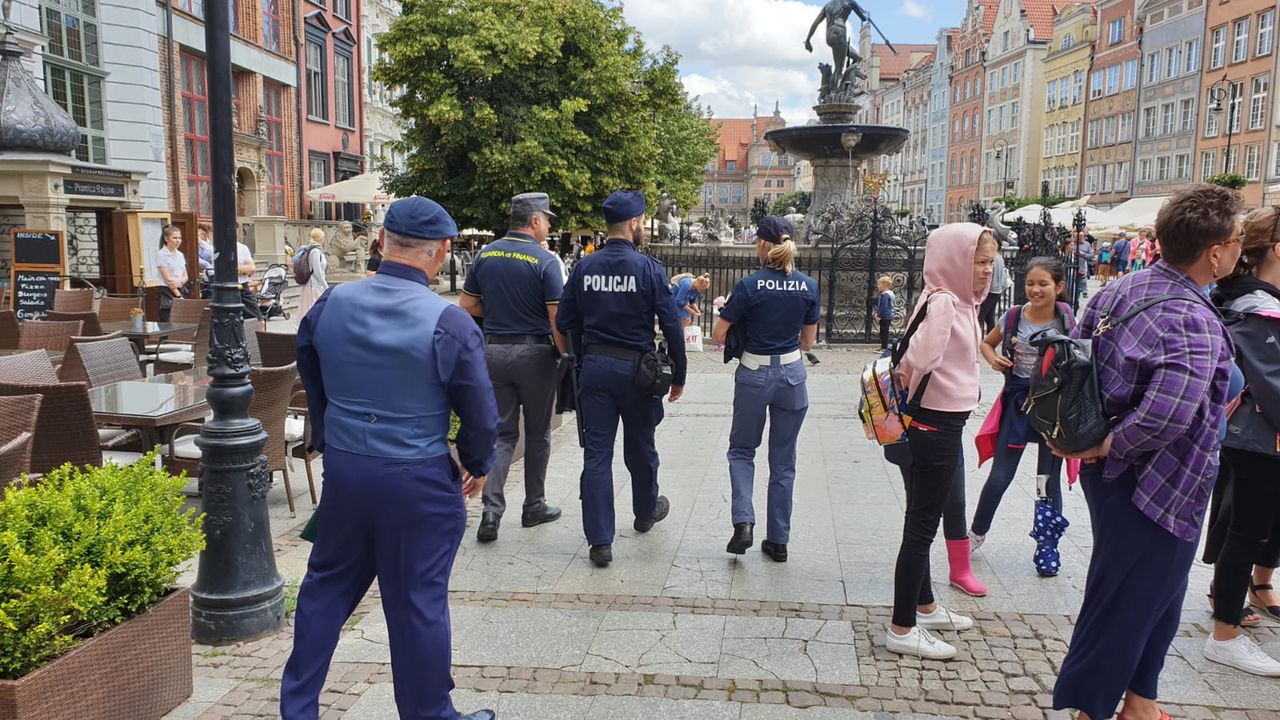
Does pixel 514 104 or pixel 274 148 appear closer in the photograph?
pixel 514 104

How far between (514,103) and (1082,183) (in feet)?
152

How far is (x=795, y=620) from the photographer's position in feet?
15.4

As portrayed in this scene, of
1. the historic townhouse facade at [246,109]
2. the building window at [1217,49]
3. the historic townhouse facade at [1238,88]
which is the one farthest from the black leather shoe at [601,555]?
the building window at [1217,49]

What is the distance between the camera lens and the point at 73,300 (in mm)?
11125

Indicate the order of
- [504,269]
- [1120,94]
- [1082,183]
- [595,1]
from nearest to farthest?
[504,269] < [595,1] < [1120,94] < [1082,183]

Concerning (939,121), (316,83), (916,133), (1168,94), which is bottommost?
(316,83)

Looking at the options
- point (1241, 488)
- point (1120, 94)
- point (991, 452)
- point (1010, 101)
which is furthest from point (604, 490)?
point (1010, 101)

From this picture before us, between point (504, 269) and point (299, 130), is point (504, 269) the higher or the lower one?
the lower one

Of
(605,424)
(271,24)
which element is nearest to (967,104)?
(271,24)

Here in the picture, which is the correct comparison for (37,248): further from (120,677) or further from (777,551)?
(777,551)

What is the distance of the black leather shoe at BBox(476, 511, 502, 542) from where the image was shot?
592 centimetres

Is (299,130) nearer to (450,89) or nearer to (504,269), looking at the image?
(450,89)

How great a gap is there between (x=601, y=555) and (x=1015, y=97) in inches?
2837

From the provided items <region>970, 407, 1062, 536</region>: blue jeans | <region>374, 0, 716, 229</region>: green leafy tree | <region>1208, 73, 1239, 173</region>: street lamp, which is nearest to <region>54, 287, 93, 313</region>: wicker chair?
→ <region>970, 407, 1062, 536</region>: blue jeans
